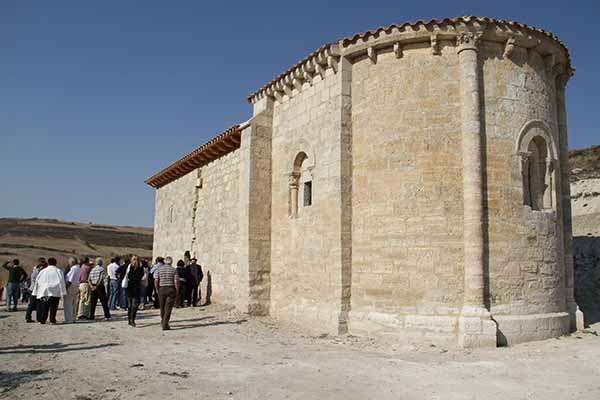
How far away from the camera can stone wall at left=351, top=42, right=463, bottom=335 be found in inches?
333

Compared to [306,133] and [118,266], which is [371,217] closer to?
[306,133]

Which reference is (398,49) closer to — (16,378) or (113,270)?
(16,378)

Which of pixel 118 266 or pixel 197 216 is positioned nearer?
pixel 118 266

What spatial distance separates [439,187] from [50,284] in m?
8.19

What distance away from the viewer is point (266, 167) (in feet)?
40.3

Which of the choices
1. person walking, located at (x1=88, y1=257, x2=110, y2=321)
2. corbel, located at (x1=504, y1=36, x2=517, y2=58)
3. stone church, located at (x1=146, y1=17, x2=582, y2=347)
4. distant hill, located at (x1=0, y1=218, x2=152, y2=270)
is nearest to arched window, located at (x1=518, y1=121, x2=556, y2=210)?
stone church, located at (x1=146, y1=17, x2=582, y2=347)

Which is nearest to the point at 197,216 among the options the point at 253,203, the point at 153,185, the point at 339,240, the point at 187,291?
the point at 187,291

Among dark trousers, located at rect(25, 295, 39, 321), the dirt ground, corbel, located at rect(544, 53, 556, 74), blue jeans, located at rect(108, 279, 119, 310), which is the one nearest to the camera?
the dirt ground

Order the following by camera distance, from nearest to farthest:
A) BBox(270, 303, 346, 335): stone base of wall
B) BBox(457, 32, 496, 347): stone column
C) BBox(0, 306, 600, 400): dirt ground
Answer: BBox(0, 306, 600, 400): dirt ground, BBox(457, 32, 496, 347): stone column, BBox(270, 303, 346, 335): stone base of wall

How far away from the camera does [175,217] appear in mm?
18875

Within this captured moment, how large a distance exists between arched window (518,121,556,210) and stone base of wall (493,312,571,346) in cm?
207

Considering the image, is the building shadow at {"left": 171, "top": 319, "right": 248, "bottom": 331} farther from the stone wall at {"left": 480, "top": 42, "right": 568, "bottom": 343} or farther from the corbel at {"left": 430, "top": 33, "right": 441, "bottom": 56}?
the corbel at {"left": 430, "top": 33, "right": 441, "bottom": 56}

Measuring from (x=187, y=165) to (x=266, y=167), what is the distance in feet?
19.6

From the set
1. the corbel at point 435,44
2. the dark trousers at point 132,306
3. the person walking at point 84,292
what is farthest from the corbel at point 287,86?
the person walking at point 84,292
